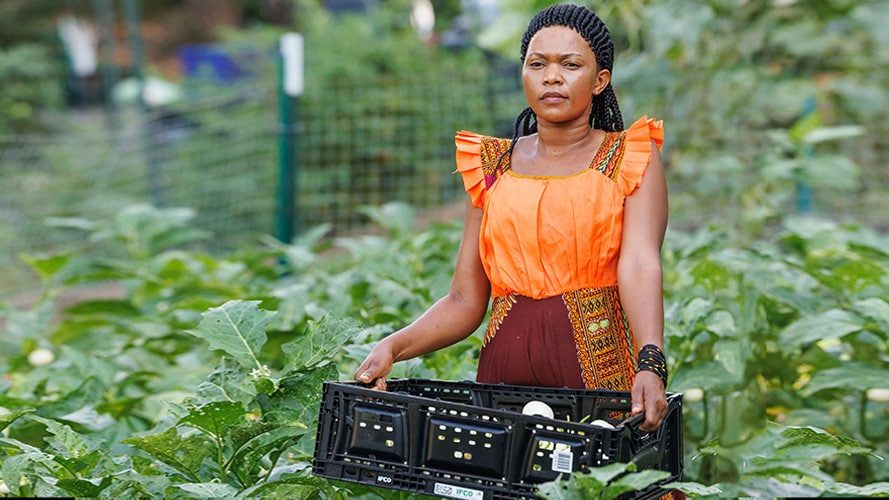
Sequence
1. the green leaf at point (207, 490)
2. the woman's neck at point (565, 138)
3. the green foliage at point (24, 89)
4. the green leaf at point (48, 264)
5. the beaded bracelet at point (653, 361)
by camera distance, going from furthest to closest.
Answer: the green foliage at point (24, 89)
the green leaf at point (48, 264)
the woman's neck at point (565, 138)
the green leaf at point (207, 490)
the beaded bracelet at point (653, 361)

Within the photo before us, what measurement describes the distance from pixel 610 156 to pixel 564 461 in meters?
0.80

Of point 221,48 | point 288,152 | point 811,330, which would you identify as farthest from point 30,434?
point 221,48

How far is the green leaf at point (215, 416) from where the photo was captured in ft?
9.52

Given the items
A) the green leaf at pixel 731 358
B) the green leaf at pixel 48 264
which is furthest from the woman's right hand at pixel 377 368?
the green leaf at pixel 48 264

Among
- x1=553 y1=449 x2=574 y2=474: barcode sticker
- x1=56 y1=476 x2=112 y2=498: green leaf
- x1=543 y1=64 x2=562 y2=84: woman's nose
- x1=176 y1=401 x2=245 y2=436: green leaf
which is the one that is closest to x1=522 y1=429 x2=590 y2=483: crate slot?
x1=553 y1=449 x2=574 y2=474: barcode sticker

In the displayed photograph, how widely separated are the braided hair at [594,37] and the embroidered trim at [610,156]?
0.47 ft

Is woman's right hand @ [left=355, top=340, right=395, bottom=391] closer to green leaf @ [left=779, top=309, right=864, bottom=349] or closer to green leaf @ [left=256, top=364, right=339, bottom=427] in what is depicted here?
green leaf @ [left=256, top=364, right=339, bottom=427]

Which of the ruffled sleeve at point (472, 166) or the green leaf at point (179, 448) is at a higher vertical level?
the ruffled sleeve at point (472, 166)

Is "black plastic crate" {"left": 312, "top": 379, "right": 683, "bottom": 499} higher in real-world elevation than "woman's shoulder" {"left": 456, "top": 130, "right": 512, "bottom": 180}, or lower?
lower

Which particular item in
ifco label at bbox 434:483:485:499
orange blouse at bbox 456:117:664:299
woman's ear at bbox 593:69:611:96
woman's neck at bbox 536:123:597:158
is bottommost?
ifco label at bbox 434:483:485:499

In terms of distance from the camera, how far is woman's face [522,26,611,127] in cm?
292

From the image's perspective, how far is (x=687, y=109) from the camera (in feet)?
24.1

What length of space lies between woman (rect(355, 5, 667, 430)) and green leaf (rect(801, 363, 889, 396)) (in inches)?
43.4

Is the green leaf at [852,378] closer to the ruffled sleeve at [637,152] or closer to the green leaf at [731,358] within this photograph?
the green leaf at [731,358]
